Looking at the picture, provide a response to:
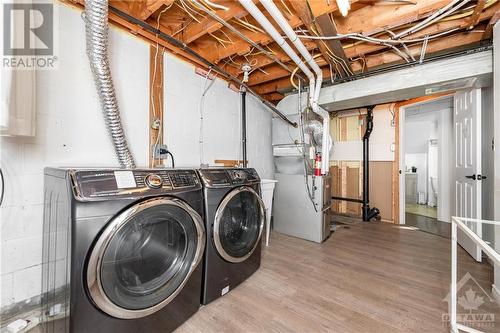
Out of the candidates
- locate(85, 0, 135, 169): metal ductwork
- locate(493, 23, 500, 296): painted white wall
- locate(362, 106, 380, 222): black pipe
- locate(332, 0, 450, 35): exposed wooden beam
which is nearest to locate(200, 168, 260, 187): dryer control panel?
locate(85, 0, 135, 169): metal ductwork

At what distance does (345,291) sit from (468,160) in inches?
84.7

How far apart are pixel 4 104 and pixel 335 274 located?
2.56 m

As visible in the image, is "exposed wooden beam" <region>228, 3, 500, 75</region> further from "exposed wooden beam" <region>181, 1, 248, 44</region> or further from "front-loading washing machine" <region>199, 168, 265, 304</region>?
"front-loading washing machine" <region>199, 168, 265, 304</region>

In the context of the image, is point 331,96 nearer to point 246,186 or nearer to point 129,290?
point 246,186

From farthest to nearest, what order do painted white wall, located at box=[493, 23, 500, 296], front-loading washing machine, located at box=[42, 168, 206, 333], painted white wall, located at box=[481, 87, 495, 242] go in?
1. painted white wall, located at box=[481, 87, 495, 242]
2. painted white wall, located at box=[493, 23, 500, 296]
3. front-loading washing machine, located at box=[42, 168, 206, 333]

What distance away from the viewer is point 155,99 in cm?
203

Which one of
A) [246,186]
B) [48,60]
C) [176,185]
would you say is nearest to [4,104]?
[48,60]

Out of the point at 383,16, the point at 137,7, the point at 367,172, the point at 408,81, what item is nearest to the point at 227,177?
the point at 137,7

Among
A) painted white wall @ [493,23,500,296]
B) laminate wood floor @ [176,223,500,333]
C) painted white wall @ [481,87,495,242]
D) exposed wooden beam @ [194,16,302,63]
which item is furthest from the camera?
painted white wall @ [481,87,495,242]

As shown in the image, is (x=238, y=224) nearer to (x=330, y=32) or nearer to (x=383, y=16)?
(x=330, y=32)

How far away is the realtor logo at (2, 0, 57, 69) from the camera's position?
1.04 metres

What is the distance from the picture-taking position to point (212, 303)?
1.54 meters

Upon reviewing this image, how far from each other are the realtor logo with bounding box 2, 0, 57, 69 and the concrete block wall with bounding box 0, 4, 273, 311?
0.06 metres

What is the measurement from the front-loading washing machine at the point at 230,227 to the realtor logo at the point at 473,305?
1.40 meters
